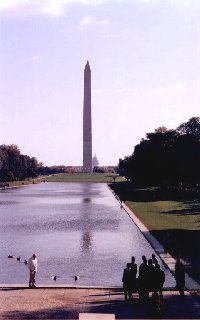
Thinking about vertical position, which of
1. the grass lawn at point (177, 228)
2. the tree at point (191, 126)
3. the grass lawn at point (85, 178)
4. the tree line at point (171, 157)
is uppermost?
the tree at point (191, 126)

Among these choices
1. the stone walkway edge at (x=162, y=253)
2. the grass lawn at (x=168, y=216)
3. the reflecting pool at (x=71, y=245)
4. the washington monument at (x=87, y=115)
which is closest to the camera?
the stone walkway edge at (x=162, y=253)

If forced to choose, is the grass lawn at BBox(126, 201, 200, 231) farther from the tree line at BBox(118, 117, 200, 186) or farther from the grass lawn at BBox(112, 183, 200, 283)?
the tree line at BBox(118, 117, 200, 186)

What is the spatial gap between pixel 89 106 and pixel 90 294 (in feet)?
432

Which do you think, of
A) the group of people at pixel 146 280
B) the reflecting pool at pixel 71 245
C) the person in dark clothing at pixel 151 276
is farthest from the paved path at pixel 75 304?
the reflecting pool at pixel 71 245

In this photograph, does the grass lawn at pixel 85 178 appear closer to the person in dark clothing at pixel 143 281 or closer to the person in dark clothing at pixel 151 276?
the person in dark clothing at pixel 143 281

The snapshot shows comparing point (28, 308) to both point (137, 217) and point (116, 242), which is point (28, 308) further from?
point (137, 217)

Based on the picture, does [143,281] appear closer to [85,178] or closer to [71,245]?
[71,245]

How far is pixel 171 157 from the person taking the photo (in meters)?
73.8

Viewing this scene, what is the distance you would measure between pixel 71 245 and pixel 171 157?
4770 cm

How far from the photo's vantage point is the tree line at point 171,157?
223ft

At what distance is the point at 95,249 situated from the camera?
2667 cm

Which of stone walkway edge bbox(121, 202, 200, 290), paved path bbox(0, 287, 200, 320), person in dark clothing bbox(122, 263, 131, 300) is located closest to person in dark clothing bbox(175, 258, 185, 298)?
paved path bbox(0, 287, 200, 320)

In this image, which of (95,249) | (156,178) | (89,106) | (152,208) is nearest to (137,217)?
(152,208)

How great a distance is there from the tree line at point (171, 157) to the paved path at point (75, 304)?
2002 inches
